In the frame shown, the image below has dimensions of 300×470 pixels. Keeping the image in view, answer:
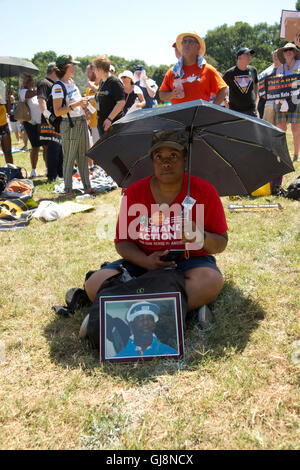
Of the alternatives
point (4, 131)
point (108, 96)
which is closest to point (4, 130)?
point (4, 131)

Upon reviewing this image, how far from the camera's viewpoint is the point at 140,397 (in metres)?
2.04

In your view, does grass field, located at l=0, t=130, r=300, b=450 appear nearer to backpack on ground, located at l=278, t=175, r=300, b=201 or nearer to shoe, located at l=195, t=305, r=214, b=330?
shoe, located at l=195, t=305, r=214, b=330

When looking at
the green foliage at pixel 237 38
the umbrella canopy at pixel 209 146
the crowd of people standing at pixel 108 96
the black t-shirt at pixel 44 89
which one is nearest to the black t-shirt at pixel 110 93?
the crowd of people standing at pixel 108 96

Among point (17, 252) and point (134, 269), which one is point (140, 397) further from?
point (17, 252)

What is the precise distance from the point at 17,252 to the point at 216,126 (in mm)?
2737

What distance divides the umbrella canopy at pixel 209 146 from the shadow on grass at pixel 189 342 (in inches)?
37.1

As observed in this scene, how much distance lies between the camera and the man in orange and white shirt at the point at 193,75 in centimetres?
485

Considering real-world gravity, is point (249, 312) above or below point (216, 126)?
below

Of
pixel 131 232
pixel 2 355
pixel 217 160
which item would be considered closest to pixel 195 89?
pixel 217 160

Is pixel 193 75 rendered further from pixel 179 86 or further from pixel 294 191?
pixel 294 191

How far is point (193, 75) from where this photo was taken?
16.0ft

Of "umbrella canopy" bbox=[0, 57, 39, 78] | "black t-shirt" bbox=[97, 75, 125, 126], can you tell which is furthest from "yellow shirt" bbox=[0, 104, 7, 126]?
"black t-shirt" bbox=[97, 75, 125, 126]

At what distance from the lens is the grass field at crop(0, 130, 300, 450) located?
5.86ft

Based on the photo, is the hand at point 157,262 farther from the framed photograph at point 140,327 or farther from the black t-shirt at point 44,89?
the black t-shirt at point 44,89
